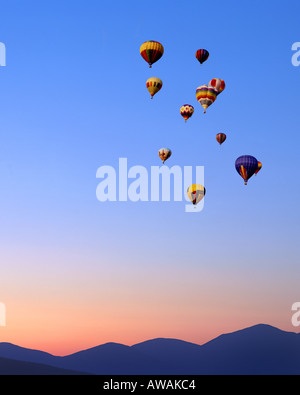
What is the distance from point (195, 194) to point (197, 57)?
18.9m

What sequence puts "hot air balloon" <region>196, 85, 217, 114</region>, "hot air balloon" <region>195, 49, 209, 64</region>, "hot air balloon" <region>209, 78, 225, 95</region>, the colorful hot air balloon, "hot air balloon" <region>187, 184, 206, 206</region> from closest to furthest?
the colorful hot air balloon → "hot air balloon" <region>187, 184, 206, 206</region> → "hot air balloon" <region>196, 85, 217, 114</region> → "hot air balloon" <region>209, 78, 225, 95</region> → "hot air balloon" <region>195, 49, 209, 64</region>

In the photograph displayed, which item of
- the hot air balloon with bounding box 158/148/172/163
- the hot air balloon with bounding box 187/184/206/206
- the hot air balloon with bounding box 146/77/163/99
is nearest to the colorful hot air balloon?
the hot air balloon with bounding box 146/77/163/99

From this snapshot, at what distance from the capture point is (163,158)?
9119cm

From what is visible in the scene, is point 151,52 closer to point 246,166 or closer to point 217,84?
point 217,84

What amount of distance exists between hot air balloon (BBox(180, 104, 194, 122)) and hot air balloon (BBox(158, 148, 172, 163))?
6166 mm

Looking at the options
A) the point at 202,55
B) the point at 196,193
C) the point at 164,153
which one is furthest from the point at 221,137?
the point at 196,193

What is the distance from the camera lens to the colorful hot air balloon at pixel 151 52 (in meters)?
79.4

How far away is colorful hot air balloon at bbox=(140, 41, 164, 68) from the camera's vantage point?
260 ft

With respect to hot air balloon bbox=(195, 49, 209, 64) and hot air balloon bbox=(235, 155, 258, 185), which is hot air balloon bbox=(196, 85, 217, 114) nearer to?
hot air balloon bbox=(195, 49, 209, 64)

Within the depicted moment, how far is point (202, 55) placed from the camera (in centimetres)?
8612

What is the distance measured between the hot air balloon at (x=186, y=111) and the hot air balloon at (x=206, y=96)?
521 centimetres

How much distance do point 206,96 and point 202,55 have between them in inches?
277
